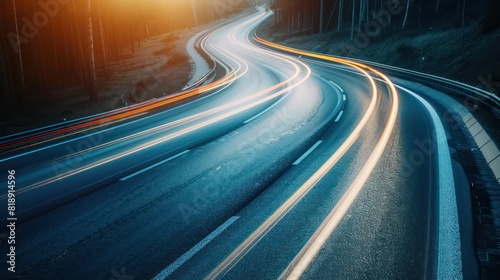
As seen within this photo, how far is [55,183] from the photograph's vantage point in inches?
346

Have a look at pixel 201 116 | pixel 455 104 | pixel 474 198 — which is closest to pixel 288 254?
pixel 474 198

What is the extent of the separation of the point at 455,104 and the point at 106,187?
15002 millimetres

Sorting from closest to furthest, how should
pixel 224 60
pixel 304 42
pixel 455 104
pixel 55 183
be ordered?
pixel 55 183 < pixel 455 104 < pixel 224 60 < pixel 304 42

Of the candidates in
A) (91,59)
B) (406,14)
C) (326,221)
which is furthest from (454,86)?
(406,14)

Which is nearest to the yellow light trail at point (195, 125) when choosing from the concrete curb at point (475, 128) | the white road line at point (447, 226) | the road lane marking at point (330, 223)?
the road lane marking at point (330, 223)

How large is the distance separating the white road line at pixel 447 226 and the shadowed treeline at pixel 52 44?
21311mm

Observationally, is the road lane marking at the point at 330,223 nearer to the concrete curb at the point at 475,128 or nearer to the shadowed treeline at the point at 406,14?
the concrete curb at the point at 475,128

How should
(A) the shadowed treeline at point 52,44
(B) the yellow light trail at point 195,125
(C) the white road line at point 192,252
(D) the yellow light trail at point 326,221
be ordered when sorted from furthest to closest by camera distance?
1. (A) the shadowed treeline at point 52,44
2. (B) the yellow light trail at point 195,125
3. (D) the yellow light trail at point 326,221
4. (C) the white road line at point 192,252

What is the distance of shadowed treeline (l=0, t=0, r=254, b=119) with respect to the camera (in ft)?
69.7

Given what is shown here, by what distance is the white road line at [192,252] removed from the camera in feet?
16.5

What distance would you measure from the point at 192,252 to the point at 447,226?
473 centimetres

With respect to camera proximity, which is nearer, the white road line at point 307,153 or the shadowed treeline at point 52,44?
the white road line at point 307,153

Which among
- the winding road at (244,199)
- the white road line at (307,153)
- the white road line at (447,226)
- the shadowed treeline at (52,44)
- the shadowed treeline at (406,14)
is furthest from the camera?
the shadowed treeline at (406,14)

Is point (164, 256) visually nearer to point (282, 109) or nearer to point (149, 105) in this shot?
point (282, 109)
